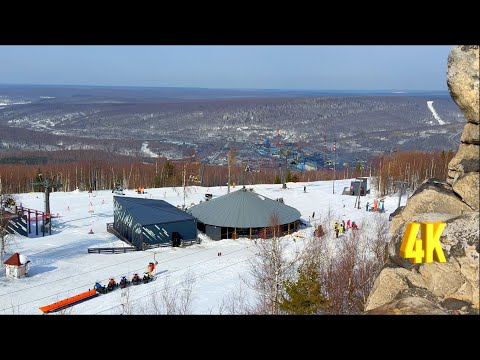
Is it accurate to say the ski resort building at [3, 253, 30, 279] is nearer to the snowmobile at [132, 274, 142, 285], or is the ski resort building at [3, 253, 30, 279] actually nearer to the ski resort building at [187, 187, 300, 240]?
the snowmobile at [132, 274, 142, 285]

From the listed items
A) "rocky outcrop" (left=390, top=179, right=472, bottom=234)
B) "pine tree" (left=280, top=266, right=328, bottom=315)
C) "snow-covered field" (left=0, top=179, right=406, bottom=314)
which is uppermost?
"rocky outcrop" (left=390, top=179, right=472, bottom=234)

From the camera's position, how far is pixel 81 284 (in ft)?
64.3

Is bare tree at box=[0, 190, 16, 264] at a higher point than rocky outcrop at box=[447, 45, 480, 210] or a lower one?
lower

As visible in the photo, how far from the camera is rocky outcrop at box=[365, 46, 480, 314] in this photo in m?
7.81

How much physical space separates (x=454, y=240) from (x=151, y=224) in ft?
63.5

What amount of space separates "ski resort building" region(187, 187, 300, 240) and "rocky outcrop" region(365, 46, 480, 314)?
56.7ft

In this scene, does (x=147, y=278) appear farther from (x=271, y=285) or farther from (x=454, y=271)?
(x=454, y=271)

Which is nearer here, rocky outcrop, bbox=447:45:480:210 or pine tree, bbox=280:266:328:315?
rocky outcrop, bbox=447:45:480:210

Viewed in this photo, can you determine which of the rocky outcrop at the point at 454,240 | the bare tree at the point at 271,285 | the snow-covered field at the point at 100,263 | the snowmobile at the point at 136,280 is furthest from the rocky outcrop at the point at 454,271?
the snowmobile at the point at 136,280

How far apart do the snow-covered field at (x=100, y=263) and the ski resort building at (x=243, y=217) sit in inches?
29.6

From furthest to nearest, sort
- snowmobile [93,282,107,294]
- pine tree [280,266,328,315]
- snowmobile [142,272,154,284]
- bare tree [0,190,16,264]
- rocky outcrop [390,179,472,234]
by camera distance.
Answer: bare tree [0,190,16,264]
snowmobile [142,272,154,284]
snowmobile [93,282,107,294]
pine tree [280,266,328,315]
rocky outcrop [390,179,472,234]

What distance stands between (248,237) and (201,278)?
7.67m

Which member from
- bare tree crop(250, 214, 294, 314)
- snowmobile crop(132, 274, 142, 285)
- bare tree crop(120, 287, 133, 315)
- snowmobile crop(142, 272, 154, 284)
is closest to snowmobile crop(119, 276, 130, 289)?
bare tree crop(120, 287, 133, 315)
